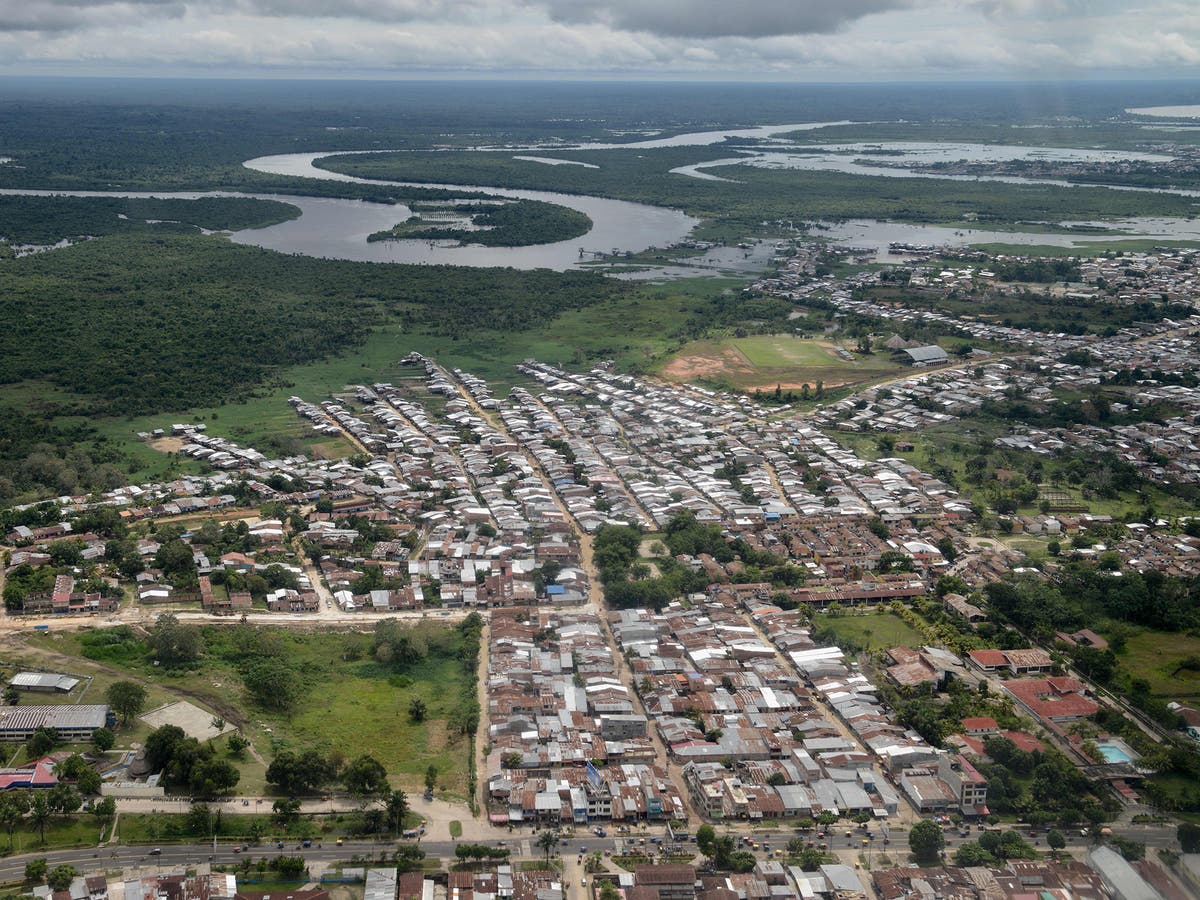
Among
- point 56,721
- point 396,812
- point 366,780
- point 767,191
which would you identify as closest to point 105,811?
point 56,721

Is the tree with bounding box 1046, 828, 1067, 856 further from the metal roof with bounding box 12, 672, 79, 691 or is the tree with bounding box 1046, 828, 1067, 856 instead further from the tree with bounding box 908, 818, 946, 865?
the metal roof with bounding box 12, 672, 79, 691

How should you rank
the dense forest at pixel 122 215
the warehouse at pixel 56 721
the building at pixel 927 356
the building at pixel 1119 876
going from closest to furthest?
1. the building at pixel 1119 876
2. the warehouse at pixel 56 721
3. the building at pixel 927 356
4. the dense forest at pixel 122 215

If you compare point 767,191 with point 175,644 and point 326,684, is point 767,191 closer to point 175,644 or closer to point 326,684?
point 326,684

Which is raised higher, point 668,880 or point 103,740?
point 103,740

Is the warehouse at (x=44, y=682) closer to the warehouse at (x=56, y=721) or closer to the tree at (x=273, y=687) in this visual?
the warehouse at (x=56, y=721)

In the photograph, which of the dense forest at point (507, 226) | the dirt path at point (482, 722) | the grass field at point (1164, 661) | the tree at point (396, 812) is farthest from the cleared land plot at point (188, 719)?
the dense forest at point (507, 226)
